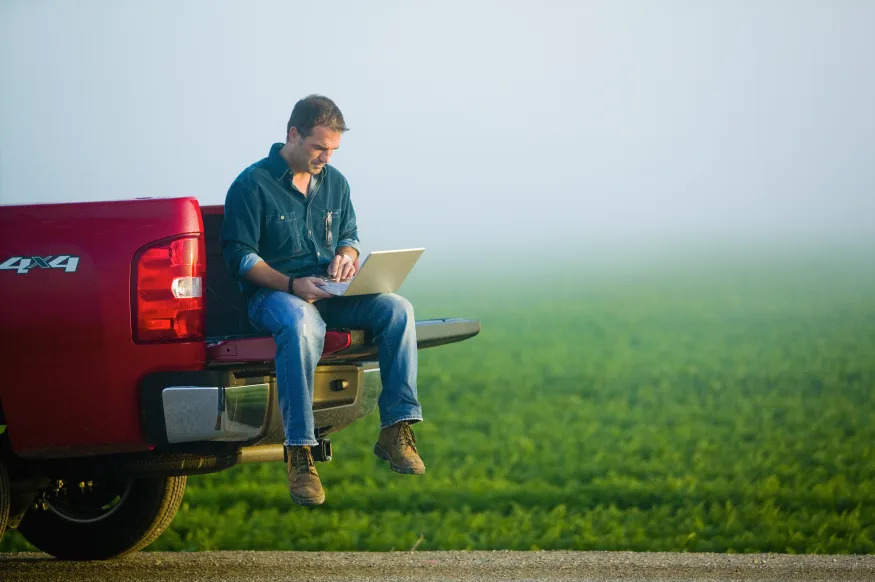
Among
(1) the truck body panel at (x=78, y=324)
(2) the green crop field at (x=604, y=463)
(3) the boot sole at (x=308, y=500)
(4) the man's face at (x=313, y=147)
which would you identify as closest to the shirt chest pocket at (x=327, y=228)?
(4) the man's face at (x=313, y=147)

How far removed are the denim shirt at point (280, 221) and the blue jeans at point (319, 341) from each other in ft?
0.60

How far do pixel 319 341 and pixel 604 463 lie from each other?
6681 millimetres

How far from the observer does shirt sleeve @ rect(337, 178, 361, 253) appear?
5.98m

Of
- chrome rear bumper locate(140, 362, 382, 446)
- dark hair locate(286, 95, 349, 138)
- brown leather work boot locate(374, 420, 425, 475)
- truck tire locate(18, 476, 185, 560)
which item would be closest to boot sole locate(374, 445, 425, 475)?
brown leather work boot locate(374, 420, 425, 475)

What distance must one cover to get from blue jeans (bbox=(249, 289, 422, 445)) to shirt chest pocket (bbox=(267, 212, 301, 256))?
247mm

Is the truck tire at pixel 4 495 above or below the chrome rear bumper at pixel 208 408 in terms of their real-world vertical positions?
below

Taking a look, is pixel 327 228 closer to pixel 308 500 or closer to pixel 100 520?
pixel 308 500

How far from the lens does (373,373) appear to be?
19.3 feet

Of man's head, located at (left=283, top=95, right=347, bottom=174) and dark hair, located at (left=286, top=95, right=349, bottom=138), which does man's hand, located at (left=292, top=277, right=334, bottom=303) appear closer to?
man's head, located at (left=283, top=95, right=347, bottom=174)

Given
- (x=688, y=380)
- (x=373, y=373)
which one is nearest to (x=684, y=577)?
(x=373, y=373)

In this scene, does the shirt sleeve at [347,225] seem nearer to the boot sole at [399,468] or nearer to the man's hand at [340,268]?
the man's hand at [340,268]

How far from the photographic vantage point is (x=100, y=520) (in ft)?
21.6

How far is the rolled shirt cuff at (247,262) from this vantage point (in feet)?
17.8

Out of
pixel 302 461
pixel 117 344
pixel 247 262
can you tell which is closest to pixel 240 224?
pixel 247 262
